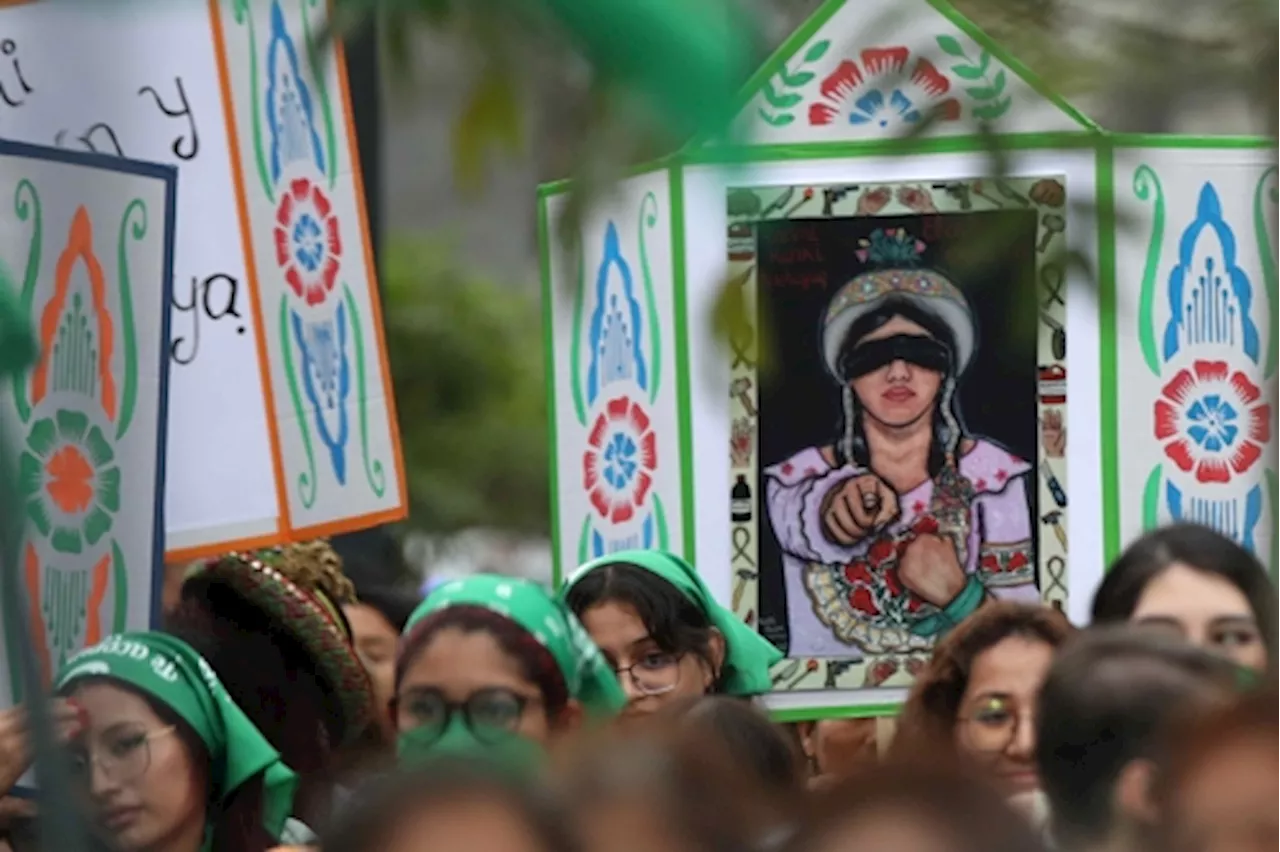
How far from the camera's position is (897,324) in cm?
460

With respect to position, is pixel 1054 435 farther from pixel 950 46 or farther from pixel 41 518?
pixel 950 46

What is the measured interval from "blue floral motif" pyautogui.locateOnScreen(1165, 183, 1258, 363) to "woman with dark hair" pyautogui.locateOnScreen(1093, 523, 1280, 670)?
887 millimetres

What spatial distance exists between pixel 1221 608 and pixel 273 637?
4.86ft

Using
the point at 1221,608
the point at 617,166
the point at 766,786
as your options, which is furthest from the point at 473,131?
the point at 1221,608

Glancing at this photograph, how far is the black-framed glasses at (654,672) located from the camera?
3988 millimetres

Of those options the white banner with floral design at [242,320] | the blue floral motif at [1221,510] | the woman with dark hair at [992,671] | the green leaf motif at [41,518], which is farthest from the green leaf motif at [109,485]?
the blue floral motif at [1221,510]

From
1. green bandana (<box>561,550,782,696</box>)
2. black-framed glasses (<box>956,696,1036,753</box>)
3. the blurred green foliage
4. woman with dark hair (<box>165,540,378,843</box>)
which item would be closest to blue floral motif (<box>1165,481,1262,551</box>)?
green bandana (<box>561,550,782,696</box>)

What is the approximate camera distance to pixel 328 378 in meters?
4.63

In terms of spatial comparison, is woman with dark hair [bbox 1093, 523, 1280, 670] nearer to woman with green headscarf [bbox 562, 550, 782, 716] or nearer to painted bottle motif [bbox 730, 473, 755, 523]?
woman with green headscarf [bbox 562, 550, 782, 716]

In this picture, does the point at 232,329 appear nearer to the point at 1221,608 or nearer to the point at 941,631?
the point at 941,631

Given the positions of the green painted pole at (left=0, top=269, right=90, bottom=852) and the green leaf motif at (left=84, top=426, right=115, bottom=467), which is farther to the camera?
the green leaf motif at (left=84, top=426, right=115, bottom=467)

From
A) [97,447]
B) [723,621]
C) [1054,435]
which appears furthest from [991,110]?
[1054,435]

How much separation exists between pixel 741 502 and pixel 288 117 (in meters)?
1.13

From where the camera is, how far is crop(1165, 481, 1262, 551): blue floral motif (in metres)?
4.62
